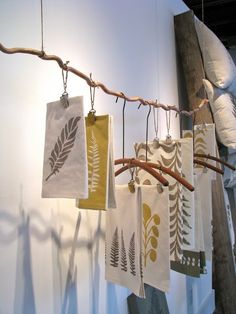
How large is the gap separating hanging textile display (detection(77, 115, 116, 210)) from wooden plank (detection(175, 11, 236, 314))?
1549 mm

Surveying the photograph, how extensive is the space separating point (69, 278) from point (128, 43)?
49.5 inches

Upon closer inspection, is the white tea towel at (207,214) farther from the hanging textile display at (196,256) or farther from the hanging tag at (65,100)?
the hanging tag at (65,100)

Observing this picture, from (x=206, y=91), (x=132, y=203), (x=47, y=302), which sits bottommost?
(x=47, y=302)

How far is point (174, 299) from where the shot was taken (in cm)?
219

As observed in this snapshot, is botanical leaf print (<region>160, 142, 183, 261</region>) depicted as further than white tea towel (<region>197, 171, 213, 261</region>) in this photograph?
No

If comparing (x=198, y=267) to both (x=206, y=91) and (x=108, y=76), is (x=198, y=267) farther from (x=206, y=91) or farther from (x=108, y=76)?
(x=206, y=91)

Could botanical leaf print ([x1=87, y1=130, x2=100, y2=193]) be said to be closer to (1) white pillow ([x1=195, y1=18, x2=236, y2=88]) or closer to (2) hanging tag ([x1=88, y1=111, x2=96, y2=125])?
(2) hanging tag ([x1=88, y1=111, x2=96, y2=125])

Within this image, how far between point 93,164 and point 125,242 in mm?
308

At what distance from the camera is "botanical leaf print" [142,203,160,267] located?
3.74ft

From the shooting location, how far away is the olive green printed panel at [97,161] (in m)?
0.97

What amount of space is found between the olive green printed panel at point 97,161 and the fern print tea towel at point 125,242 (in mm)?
170

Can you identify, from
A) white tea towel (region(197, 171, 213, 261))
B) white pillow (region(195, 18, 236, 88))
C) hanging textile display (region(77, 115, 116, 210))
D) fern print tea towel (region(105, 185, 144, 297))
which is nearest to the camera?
hanging textile display (region(77, 115, 116, 210))

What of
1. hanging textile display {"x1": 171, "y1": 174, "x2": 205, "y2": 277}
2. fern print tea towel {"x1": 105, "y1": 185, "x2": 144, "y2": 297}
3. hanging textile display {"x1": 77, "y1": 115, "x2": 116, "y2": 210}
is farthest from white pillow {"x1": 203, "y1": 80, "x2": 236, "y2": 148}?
hanging textile display {"x1": 77, "y1": 115, "x2": 116, "y2": 210}

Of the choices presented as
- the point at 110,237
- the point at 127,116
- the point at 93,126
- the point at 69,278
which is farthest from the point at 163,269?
the point at 127,116
